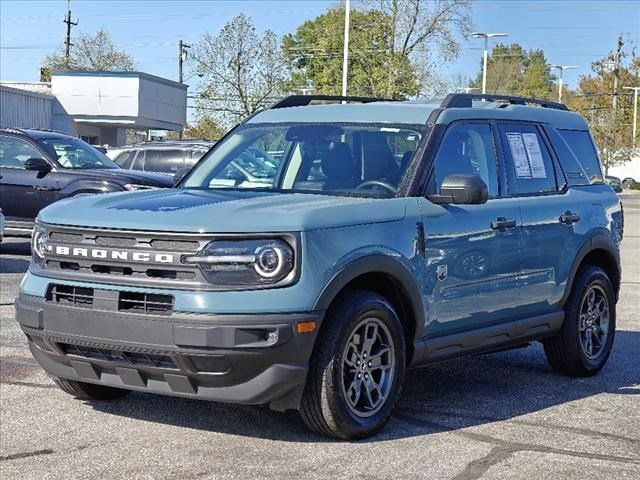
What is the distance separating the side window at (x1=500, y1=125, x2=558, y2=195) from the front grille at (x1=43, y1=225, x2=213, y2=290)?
269 cm

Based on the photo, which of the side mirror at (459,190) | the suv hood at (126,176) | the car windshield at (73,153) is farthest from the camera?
the car windshield at (73,153)

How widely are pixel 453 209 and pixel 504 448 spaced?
1495mm

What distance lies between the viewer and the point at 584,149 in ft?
28.1

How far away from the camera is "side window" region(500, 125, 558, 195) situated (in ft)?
→ 24.5

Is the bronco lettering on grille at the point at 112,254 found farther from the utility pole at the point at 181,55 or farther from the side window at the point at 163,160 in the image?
the utility pole at the point at 181,55

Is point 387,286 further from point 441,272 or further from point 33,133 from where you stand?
point 33,133

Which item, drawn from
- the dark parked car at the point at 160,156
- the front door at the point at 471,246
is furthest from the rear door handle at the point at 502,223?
the dark parked car at the point at 160,156

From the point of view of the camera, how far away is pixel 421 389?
742 centimetres

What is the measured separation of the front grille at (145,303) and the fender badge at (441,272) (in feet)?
5.56

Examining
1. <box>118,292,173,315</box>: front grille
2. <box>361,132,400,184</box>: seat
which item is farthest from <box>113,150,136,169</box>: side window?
<box>118,292,173,315</box>: front grille

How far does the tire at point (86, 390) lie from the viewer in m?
6.58

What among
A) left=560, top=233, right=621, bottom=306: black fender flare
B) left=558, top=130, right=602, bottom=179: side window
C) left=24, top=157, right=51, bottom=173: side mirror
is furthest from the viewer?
left=24, top=157, right=51, bottom=173: side mirror

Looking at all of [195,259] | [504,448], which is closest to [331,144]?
[195,259]

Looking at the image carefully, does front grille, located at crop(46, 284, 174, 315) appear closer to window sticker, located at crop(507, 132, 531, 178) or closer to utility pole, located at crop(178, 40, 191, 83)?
window sticker, located at crop(507, 132, 531, 178)
